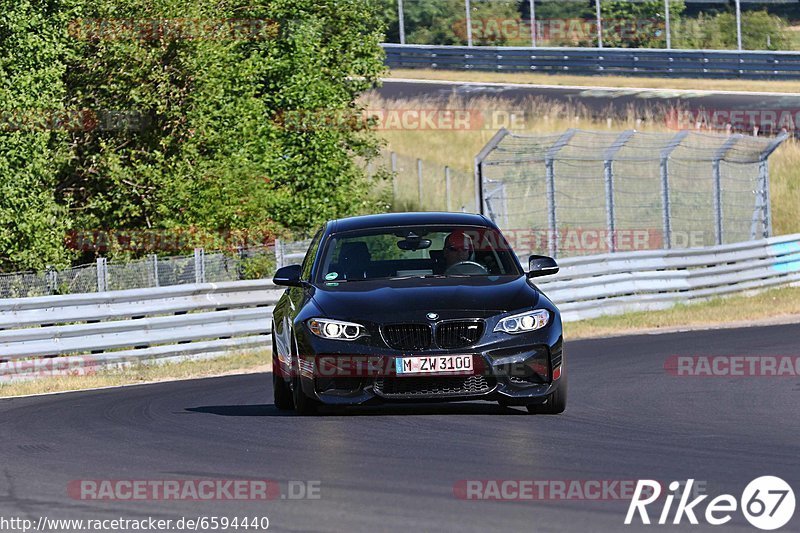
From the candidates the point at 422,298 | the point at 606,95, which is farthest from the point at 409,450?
the point at 606,95

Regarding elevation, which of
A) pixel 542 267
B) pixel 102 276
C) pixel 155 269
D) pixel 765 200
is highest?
pixel 542 267

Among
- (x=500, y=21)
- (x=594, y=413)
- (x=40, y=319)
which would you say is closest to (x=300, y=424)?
(x=594, y=413)

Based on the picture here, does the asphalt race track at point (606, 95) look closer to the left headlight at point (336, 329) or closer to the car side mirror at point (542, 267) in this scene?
the car side mirror at point (542, 267)

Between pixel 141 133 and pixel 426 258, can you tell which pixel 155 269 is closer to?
pixel 141 133

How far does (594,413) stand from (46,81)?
13.8 m

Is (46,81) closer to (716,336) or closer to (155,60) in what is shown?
(155,60)

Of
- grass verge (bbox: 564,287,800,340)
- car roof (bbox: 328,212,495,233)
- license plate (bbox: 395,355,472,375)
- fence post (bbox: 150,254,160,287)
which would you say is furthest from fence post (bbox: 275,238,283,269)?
license plate (bbox: 395,355,472,375)

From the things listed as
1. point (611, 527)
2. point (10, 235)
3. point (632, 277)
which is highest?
point (611, 527)

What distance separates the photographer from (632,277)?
24688 millimetres

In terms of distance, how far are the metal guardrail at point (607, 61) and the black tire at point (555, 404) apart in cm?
3752

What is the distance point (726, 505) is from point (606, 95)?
40264mm

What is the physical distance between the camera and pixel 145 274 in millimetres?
20125

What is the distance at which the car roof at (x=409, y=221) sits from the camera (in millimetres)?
11883

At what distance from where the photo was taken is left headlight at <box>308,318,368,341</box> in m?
10.4
